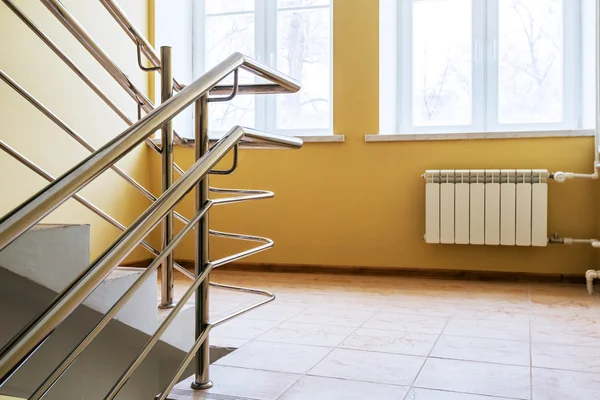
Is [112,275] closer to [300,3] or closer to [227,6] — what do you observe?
[300,3]

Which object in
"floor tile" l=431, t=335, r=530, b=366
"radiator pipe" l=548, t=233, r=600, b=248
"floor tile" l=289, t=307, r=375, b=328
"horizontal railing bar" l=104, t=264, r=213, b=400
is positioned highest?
"horizontal railing bar" l=104, t=264, r=213, b=400

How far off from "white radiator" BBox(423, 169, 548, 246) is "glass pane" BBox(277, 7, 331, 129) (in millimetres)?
1009

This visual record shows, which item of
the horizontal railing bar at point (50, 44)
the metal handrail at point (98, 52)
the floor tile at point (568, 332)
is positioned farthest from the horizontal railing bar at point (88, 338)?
the floor tile at point (568, 332)

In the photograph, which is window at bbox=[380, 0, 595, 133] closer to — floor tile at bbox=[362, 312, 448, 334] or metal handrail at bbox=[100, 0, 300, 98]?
floor tile at bbox=[362, 312, 448, 334]

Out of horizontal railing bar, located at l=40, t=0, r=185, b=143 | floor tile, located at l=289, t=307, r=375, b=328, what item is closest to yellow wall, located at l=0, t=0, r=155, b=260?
horizontal railing bar, located at l=40, t=0, r=185, b=143

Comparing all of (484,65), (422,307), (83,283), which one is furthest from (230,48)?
(83,283)

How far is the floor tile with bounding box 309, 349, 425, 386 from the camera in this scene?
1.78 meters

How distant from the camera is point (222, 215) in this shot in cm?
436

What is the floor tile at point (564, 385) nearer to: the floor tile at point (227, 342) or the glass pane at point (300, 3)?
the floor tile at point (227, 342)

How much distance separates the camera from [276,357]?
6.53ft

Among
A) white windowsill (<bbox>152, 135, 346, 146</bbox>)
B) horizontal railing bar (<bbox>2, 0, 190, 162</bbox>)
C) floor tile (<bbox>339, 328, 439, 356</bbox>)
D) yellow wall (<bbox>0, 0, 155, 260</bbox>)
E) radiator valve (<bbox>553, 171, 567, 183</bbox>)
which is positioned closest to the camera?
horizontal railing bar (<bbox>2, 0, 190, 162</bbox>)

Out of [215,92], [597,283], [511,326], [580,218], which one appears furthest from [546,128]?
[215,92]

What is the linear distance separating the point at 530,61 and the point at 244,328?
2.68m

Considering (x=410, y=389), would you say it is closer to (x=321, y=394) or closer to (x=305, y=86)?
(x=321, y=394)
